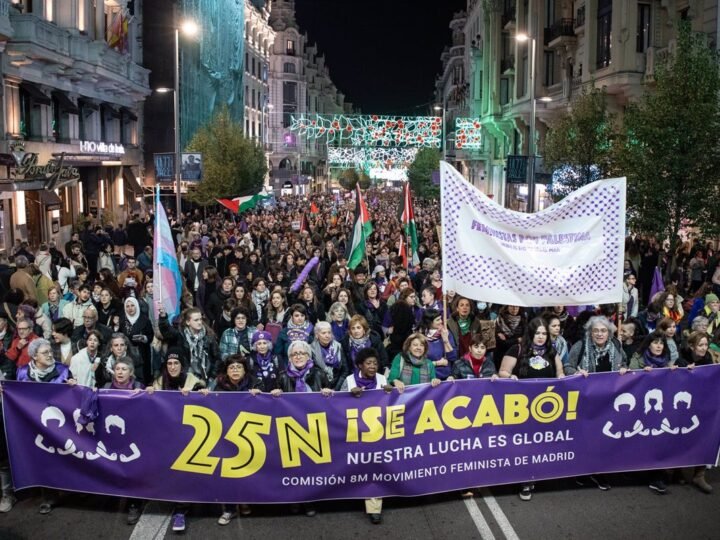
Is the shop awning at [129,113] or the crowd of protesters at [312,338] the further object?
the shop awning at [129,113]

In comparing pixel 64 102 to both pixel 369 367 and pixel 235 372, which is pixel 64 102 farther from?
pixel 369 367

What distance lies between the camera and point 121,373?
Result: 22.5ft

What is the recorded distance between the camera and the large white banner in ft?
23.8

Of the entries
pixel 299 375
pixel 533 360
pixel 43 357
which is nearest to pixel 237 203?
pixel 43 357

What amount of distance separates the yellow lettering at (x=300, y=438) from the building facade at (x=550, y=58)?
18086 millimetres

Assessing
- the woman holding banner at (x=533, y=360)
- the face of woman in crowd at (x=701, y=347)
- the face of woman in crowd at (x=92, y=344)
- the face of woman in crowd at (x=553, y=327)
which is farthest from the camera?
the face of woman in crowd at (x=92, y=344)

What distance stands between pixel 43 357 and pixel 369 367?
2884mm

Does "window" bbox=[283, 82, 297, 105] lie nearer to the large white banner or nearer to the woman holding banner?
the large white banner

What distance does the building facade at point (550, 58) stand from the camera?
24.8 metres

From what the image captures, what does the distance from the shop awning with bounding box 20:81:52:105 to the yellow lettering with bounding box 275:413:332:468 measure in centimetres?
2249

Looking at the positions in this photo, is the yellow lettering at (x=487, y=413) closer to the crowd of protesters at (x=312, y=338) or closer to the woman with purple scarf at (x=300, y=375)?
the crowd of protesters at (x=312, y=338)

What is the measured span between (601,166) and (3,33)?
16738mm

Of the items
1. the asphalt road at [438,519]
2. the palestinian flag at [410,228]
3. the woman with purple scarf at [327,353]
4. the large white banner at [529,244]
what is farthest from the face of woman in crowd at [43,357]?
the palestinian flag at [410,228]

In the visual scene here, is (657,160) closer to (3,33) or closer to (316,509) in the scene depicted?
(316,509)
